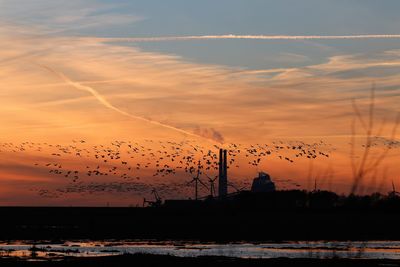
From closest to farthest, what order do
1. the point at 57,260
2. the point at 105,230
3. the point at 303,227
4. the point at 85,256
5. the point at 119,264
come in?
the point at 119,264
the point at 57,260
the point at 85,256
the point at 105,230
the point at 303,227

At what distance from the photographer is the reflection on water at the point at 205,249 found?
258 feet

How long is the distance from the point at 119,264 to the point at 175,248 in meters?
23.9

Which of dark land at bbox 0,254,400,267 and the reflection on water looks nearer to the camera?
dark land at bbox 0,254,400,267

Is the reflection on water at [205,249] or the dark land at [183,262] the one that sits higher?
the reflection on water at [205,249]

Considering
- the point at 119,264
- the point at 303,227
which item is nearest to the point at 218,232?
the point at 303,227

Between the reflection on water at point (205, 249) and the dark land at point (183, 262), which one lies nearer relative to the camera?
the dark land at point (183, 262)

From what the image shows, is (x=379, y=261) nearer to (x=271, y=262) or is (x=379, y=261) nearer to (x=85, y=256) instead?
(x=271, y=262)

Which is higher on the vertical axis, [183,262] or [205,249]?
[205,249]

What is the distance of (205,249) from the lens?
290 feet

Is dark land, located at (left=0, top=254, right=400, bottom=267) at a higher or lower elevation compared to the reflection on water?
lower

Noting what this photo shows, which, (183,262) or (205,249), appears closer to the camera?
(183,262)

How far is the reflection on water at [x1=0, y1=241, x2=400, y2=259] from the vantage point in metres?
78.7

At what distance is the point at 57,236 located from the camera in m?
116

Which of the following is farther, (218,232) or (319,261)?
A: (218,232)
